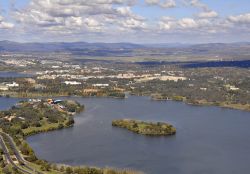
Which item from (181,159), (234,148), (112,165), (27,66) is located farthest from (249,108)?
(27,66)

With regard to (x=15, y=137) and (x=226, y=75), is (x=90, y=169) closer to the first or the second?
(x=15, y=137)

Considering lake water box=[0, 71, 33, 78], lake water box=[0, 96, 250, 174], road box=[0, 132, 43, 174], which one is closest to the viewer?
road box=[0, 132, 43, 174]

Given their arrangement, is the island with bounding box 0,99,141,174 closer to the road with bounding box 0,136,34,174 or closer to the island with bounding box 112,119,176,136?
the road with bounding box 0,136,34,174

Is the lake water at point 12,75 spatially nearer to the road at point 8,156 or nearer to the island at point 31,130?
the island at point 31,130

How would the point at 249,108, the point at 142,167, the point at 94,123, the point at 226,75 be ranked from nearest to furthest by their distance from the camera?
1. the point at 142,167
2. the point at 94,123
3. the point at 249,108
4. the point at 226,75

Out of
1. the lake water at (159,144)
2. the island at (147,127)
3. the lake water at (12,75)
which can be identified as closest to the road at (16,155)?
the lake water at (159,144)

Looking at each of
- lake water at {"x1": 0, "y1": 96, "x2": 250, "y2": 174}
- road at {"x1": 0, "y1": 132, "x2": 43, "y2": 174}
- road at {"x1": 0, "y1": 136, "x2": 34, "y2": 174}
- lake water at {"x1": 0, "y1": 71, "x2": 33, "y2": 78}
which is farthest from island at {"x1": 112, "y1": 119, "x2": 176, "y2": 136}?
lake water at {"x1": 0, "y1": 71, "x2": 33, "y2": 78}

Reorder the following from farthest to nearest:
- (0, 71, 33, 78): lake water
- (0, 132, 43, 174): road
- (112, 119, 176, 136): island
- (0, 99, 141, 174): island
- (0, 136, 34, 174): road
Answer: (0, 71, 33, 78): lake water
(112, 119, 176, 136): island
(0, 99, 141, 174): island
(0, 132, 43, 174): road
(0, 136, 34, 174): road
